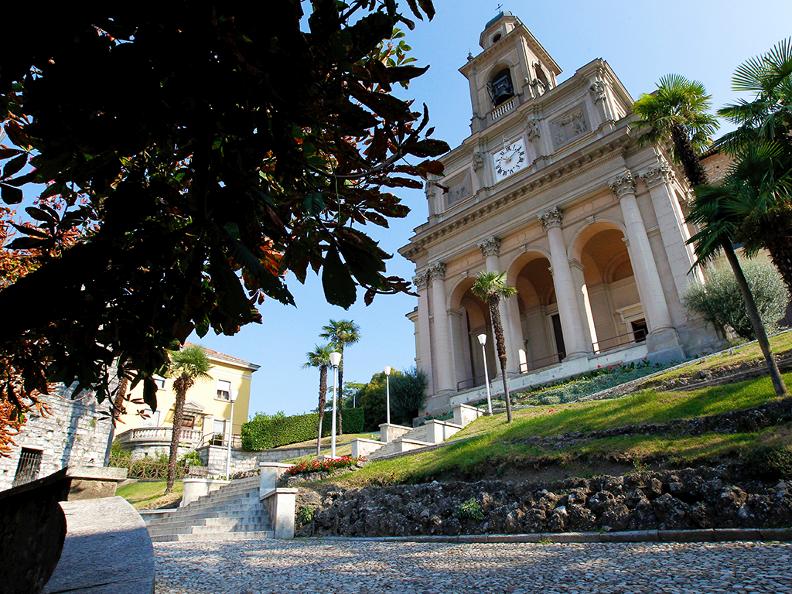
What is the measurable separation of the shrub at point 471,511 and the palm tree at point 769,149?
8.22 m

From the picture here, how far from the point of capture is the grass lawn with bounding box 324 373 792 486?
8055 mm

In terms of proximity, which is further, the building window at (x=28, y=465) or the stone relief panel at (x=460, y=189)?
the stone relief panel at (x=460, y=189)

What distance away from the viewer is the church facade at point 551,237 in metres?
24.1

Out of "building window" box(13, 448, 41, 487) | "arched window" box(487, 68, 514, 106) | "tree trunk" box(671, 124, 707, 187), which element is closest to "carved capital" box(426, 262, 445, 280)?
"arched window" box(487, 68, 514, 106)

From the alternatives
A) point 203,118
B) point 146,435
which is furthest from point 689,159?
point 146,435

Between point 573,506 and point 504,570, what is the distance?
304 centimetres

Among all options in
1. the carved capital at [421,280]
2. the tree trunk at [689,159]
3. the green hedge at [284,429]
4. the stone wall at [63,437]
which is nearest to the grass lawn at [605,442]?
the tree trunk at [689,159]

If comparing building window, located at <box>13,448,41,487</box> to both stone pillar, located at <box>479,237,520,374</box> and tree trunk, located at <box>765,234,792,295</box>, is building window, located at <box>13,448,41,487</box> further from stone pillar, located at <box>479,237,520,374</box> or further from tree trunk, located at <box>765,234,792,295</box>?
tree trunk, located at <box>765,234,792,295</box>

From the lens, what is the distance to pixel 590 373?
23188 millimetres

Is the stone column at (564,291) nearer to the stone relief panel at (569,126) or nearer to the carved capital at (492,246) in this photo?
the carved capital at (492,246)

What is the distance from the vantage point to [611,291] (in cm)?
3105

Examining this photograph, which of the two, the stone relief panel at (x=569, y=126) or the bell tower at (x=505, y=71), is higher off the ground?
the bell tower at (x=505, y=71)

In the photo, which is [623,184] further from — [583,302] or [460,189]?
[460,189]

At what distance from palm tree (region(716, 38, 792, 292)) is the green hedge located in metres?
29.4
